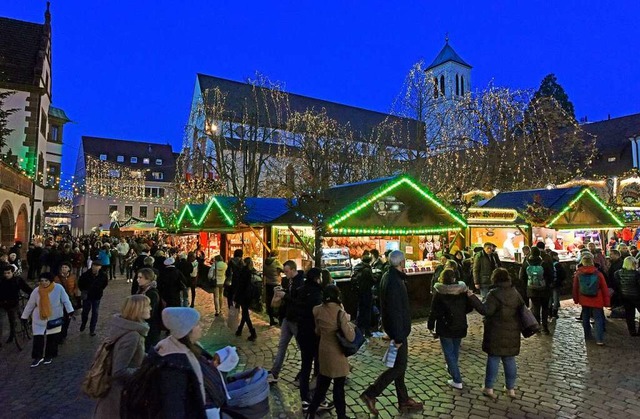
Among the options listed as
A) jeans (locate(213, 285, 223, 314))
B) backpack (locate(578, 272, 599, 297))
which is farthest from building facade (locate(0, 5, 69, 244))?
backpack (locate(578, 272, 599, 297))

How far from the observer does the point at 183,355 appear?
8.34 feet

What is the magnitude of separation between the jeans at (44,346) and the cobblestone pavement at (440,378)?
197mm

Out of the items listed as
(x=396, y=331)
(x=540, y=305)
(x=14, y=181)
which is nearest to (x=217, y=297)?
(x=396, y=331)

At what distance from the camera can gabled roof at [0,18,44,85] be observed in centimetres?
2158

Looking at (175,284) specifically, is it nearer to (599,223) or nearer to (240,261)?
(240,261)

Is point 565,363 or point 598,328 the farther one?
point 598,328

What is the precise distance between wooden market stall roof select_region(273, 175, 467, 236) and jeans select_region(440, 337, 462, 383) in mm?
4480

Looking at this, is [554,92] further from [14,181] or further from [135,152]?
[135,152]

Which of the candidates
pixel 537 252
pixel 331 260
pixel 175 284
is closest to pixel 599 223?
pixel 537 252

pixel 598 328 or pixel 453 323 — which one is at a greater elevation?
pixel 453 323

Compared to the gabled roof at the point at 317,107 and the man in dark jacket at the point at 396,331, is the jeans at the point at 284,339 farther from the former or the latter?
the gabled roof at the point at 317,107

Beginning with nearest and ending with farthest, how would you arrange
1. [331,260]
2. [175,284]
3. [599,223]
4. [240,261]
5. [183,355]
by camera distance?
[183,355] → [175,284] → [240,261] → [331,260] → [599,223]

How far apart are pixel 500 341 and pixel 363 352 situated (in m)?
2.67

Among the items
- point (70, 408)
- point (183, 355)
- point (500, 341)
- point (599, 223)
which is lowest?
point (70, 408)
